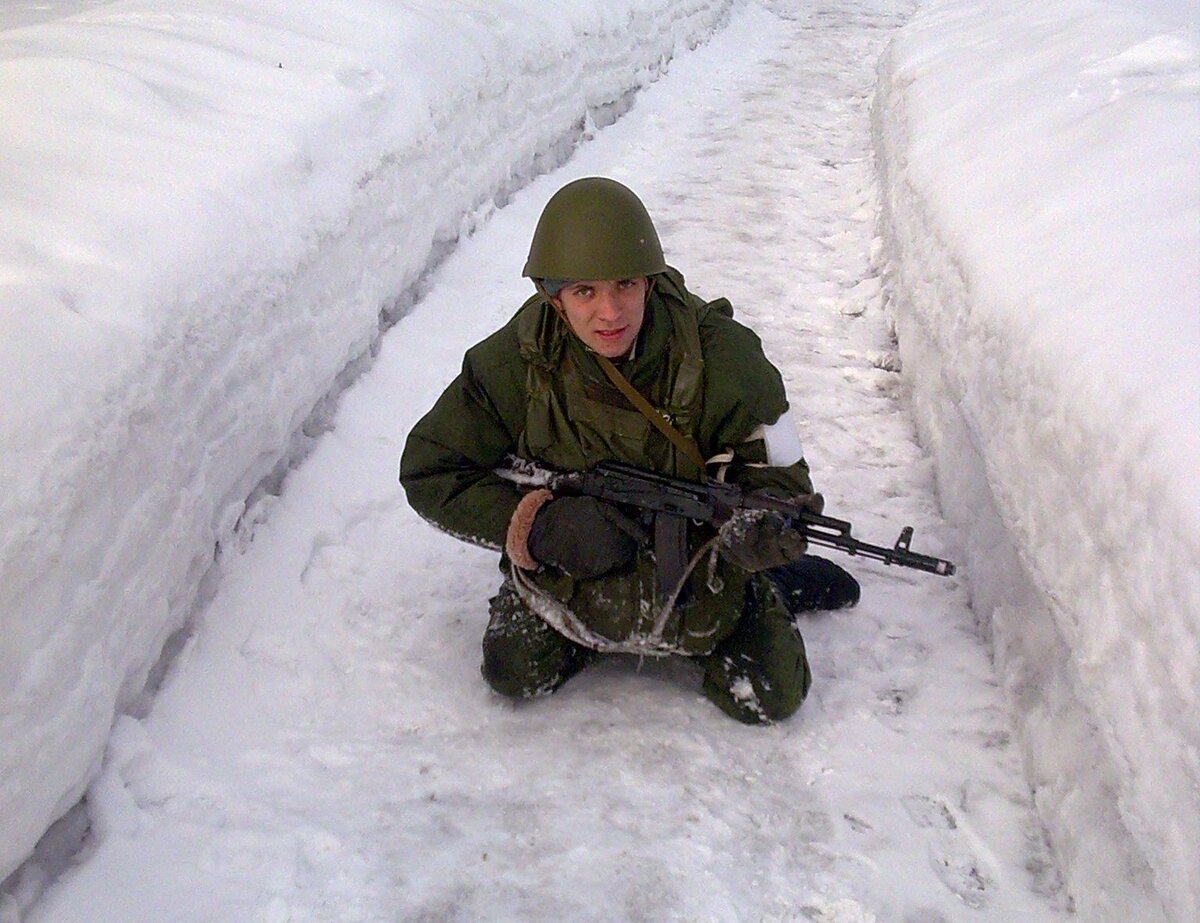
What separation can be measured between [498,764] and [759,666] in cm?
71

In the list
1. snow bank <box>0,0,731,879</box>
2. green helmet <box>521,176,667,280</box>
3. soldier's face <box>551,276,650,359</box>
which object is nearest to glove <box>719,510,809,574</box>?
soldier's face <box>551,276,650,359</box>

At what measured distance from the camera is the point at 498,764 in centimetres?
266

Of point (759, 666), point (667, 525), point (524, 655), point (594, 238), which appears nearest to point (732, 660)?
point (759, 666)

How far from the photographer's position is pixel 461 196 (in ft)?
19.0

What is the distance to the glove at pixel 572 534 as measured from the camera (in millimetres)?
2627

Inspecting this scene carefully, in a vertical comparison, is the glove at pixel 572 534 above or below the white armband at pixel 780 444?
below

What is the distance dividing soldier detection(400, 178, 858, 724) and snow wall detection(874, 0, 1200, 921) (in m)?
0.58

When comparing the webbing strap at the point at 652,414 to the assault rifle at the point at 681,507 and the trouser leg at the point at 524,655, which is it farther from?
the trouser leg at the point at 524,655

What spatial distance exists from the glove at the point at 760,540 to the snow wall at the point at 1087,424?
0.57 m

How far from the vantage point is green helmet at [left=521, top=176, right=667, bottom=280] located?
94.8 inches

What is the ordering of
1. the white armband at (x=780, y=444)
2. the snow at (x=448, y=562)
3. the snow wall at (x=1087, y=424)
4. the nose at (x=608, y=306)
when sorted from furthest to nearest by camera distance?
the white armband at (x=780, y=444) → the nose at (x=608, y=306) → the snow at (x=448, y=562) → the snow wall at (x=1087, y=424)

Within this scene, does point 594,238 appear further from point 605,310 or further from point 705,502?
point 705,502

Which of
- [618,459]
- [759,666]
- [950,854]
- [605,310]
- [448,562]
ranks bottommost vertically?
[448,562]

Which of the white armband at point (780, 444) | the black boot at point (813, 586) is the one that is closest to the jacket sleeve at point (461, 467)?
the white armband at point (780, 444)
